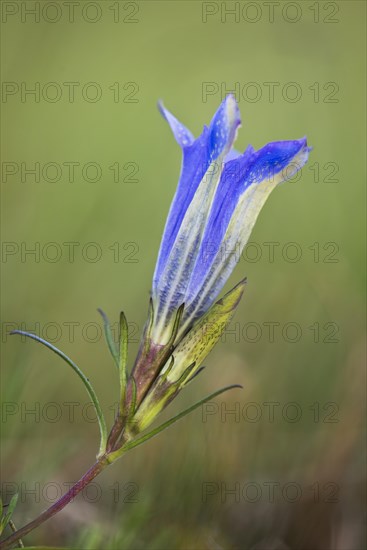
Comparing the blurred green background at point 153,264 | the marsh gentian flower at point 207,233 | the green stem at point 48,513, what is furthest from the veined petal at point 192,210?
the blurred green background at point 153,264

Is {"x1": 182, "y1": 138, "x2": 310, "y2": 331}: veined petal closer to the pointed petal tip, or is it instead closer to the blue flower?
the blue flower

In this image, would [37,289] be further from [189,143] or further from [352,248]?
[189,143]

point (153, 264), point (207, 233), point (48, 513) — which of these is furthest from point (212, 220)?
point (153, 264)

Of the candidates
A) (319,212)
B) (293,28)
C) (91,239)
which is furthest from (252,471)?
(293,28)

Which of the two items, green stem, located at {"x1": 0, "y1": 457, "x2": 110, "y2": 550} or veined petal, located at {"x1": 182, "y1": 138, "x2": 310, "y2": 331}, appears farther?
veined petal, located at {"x1": 182, "y1": 138, "x2": 310, "y2": 331}

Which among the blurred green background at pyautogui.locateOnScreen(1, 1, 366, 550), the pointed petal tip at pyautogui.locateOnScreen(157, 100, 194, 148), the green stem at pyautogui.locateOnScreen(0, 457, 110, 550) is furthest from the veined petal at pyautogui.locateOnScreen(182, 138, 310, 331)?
the blurred green background at pyautogui.locateOnScreen(1, 1, 366, 550)

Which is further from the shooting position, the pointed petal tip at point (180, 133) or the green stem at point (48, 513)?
the pointed petal tip at point (180, 133)

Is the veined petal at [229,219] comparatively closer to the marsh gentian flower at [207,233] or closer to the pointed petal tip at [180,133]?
the marsh gentian flower at [207,233]

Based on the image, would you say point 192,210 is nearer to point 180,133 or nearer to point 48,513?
point 180,133
